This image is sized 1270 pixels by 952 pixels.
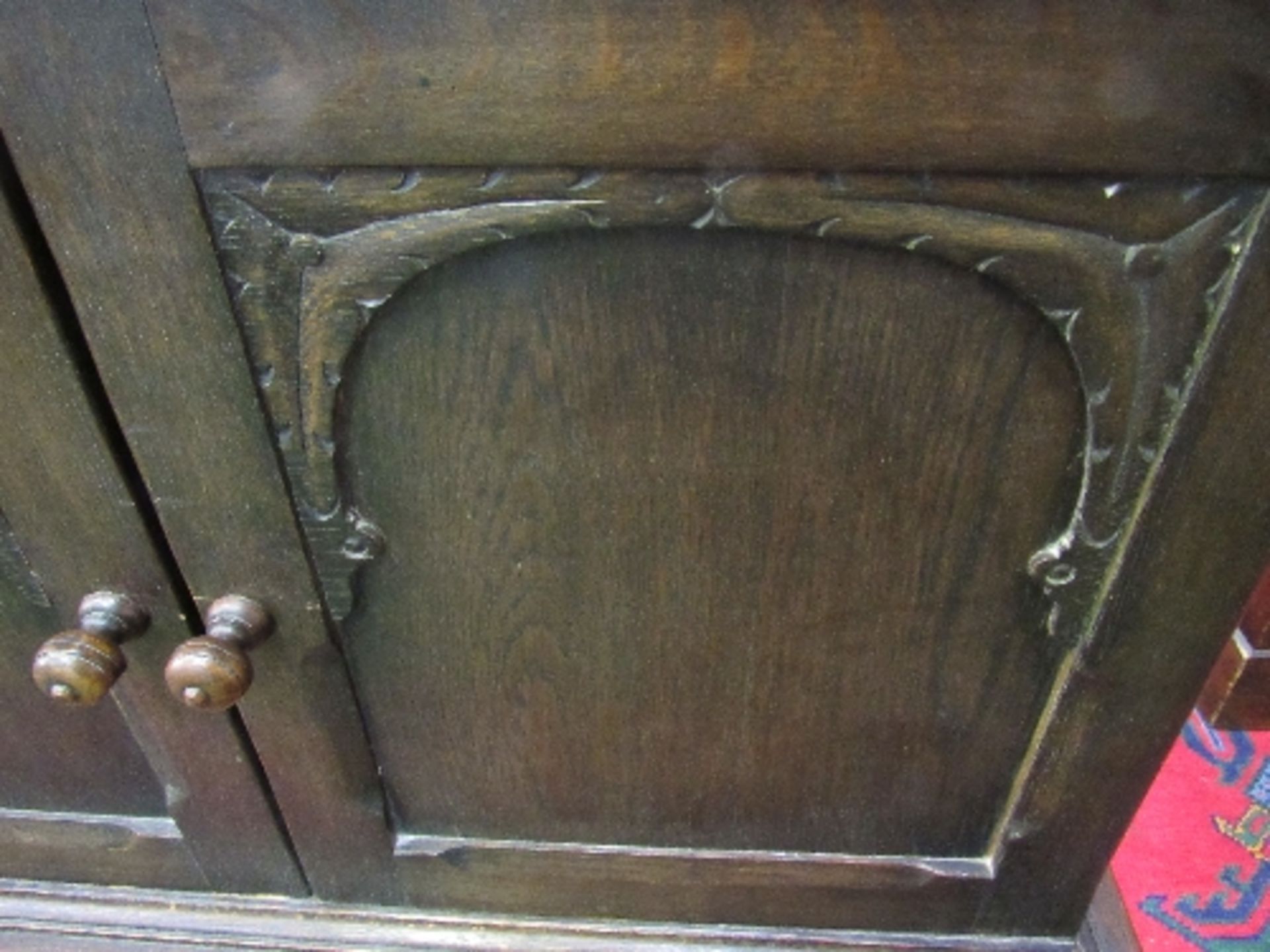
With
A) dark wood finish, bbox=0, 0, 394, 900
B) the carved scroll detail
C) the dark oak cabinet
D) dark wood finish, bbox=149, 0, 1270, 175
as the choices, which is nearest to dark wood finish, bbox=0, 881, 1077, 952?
the dark oak cabinet

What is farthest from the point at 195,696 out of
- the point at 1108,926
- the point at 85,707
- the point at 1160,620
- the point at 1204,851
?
the point at 1204,851

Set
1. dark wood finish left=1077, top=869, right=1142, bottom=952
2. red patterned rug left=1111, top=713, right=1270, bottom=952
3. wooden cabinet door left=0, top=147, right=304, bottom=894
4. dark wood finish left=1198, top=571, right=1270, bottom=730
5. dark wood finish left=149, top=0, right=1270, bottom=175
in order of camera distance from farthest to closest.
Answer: dark wood finish left=1198, top=571, right=1270, bottom=730 → red patterned rug left=1111, top=713, right=1270, bottom=952 → dark wood finish left=1077, top=869, right=1142, bottom=952 → wooden cabinet door left=0, top=147, right=304, bottom=894 → dark wood finish left=149, top=0, right=1270, bottom=175

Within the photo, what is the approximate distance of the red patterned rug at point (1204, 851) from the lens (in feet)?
2.69

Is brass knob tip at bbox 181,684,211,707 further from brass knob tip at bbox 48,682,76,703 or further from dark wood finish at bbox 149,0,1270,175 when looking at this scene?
dark wood finish at bbox 149,0,1270,175

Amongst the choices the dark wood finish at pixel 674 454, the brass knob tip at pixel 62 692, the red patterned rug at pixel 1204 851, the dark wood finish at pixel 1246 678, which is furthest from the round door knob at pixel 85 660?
the dark wood finish at pixel 1246 678

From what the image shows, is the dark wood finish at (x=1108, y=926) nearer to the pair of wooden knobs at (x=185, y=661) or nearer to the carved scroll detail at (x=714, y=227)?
the carved scroll detail at (x=714, y=227)

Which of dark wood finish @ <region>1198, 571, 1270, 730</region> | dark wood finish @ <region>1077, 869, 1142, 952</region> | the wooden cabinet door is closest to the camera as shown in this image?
the wooden cabinet door

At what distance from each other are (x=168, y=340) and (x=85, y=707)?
281 mm

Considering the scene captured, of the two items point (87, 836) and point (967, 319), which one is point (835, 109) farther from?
point (87, 836)

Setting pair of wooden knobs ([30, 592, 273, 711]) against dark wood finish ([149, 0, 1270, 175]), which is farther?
pair of wooden knobs ([30, 592, 273, 711])

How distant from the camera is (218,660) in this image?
18.4 inches

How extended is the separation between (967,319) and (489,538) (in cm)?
22

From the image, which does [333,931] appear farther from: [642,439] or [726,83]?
[726,83]

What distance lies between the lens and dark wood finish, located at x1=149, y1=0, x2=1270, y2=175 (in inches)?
12.7
